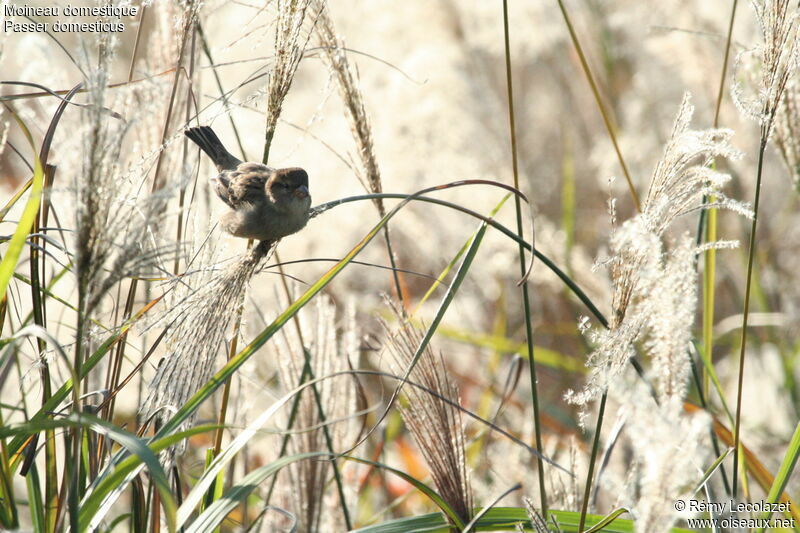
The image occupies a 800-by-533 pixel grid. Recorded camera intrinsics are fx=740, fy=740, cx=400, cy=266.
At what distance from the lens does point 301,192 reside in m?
1.70

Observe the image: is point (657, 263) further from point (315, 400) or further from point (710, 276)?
point (315, 400)

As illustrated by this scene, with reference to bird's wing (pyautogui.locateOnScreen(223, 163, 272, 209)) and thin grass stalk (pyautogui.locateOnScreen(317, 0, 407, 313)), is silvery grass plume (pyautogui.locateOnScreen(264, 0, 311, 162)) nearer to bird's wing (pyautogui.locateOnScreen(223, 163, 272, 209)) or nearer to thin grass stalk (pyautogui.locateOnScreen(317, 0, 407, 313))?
thin grass stalk (pyautogui.locateOnScreen(317, 0, 407, 313))

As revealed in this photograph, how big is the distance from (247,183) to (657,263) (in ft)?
3.36

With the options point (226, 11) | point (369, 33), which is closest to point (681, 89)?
point (369, 33)

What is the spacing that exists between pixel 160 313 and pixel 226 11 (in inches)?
116

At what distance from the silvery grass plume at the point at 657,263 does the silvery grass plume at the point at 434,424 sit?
9.0 inches

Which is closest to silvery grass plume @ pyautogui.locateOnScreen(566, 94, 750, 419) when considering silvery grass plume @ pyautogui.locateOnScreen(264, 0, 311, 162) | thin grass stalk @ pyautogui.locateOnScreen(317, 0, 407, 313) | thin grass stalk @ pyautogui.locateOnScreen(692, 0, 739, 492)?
thin grass stalk @ pyautogui.locateOnScreen(692, 0, 739, 492)

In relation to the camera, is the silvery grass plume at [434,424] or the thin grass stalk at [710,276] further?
the thin grass stalk at [710,276]

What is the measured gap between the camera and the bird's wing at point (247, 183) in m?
1.63

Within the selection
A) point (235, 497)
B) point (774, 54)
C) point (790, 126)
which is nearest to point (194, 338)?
point (235, 497)

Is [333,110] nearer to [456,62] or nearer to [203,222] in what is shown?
[456,62]

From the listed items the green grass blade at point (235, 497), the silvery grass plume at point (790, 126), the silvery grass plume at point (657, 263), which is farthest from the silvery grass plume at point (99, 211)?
the silvery grass plume at point (790, 126)

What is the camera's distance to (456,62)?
142 inches

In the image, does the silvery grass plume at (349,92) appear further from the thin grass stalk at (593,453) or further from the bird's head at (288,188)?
the thin grass stalk at (593,453)
